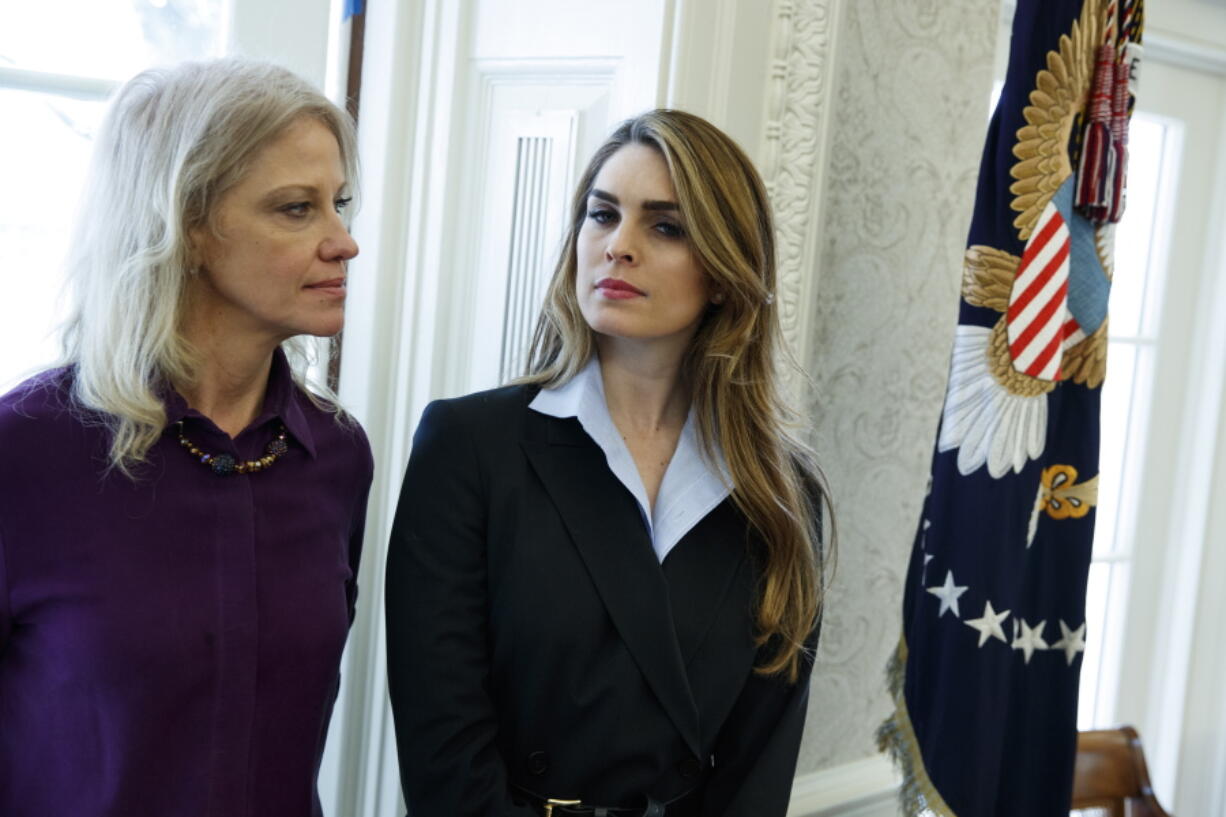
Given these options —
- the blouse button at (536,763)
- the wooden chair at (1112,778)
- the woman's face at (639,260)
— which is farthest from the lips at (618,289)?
the wooden chair at (1112,778)

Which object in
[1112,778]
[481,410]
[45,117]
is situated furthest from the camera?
[1112,778]

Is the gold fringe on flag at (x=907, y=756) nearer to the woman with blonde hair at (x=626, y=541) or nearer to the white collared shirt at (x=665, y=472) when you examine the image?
the woman with blonde hair at (x=626, y=541)

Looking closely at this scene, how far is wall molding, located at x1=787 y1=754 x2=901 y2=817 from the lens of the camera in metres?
2.33

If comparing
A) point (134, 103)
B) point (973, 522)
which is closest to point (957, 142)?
point (973, 522)

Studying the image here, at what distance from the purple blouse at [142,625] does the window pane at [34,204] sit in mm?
637

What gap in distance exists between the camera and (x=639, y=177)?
157 cm

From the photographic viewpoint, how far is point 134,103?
1292mm

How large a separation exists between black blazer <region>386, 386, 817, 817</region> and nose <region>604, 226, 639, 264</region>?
0.22m

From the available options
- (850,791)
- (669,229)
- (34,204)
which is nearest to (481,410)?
(669,229)

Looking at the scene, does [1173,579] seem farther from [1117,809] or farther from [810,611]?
[810,611]

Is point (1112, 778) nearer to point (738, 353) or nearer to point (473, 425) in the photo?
point (738, 353)

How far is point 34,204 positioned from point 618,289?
876mm

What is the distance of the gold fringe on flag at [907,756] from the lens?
81.5 inches

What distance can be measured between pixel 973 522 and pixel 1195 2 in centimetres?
159
